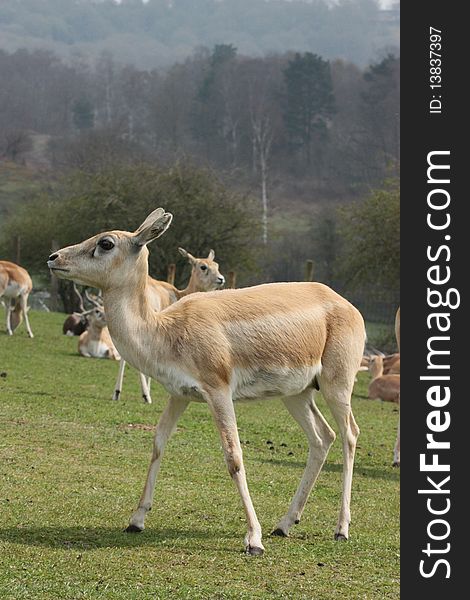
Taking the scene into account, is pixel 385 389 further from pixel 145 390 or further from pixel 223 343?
pixel 223 343

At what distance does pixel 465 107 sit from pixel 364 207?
33.3 meters

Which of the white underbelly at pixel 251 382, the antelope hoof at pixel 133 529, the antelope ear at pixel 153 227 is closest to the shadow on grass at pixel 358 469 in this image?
the white underbelly at pixel 251 382

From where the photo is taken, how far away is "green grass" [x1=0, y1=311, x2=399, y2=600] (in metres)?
6.16

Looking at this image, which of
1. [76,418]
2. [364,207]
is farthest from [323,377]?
[364,207]

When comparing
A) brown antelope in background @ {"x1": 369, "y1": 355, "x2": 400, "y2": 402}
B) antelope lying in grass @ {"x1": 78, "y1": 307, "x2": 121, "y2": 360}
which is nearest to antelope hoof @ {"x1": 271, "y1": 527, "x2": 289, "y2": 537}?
brown antelope in background @ {"x1": 369, "y1": 355, "x2": 400, "y2": 402}

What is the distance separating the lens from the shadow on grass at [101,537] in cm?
683

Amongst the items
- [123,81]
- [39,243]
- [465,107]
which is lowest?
[39,243]

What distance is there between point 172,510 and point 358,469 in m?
3.52

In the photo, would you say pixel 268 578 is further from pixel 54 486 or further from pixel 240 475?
pixel 54 486

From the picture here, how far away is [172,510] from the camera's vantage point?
816cm

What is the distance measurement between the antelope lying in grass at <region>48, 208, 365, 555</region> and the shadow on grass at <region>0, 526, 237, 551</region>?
0.20 metres

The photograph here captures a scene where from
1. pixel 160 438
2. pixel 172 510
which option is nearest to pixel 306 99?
pixel 172 510

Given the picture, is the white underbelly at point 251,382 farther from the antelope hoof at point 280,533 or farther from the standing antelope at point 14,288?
the standing antelope at point 14,288

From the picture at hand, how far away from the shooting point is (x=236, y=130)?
404 ft
